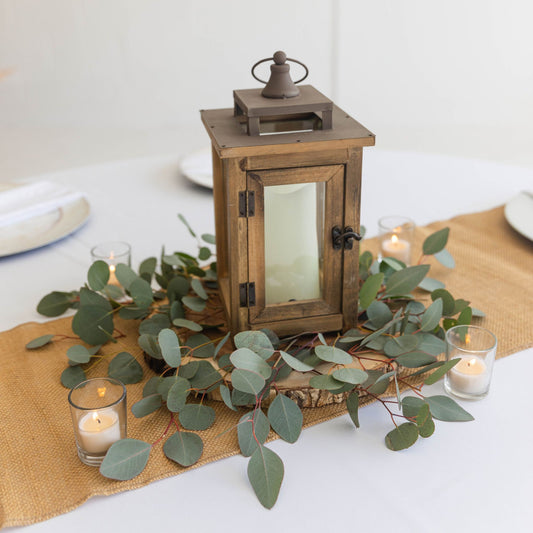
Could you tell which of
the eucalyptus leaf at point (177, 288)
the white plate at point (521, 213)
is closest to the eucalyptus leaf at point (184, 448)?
the eucalyptus leaf at point (177, 288)

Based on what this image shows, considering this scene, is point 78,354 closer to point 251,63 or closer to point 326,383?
point 326,383

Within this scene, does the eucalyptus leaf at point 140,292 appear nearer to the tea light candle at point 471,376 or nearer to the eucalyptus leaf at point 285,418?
the eucalyptus leaf at point 285,418

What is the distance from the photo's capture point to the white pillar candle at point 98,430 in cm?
83

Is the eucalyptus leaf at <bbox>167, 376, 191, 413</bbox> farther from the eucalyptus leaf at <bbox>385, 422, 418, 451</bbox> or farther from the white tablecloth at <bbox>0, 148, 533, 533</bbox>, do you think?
the eucalyptus leaf at <bbox>385, 422, 418, 451</bbox>

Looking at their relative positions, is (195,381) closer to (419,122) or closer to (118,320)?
(118,320)

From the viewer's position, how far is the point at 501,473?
82 cm

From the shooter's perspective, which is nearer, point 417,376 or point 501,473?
point 501,473

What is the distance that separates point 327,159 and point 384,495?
46 cm

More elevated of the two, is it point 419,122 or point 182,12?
point 182,12

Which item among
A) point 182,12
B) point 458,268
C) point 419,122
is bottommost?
point 419,122

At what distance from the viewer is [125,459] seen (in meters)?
0.82

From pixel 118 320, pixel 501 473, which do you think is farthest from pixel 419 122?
pixel 501 473

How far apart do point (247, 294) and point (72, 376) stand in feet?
0.98

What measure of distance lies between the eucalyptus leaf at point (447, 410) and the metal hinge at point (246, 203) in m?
0.36
